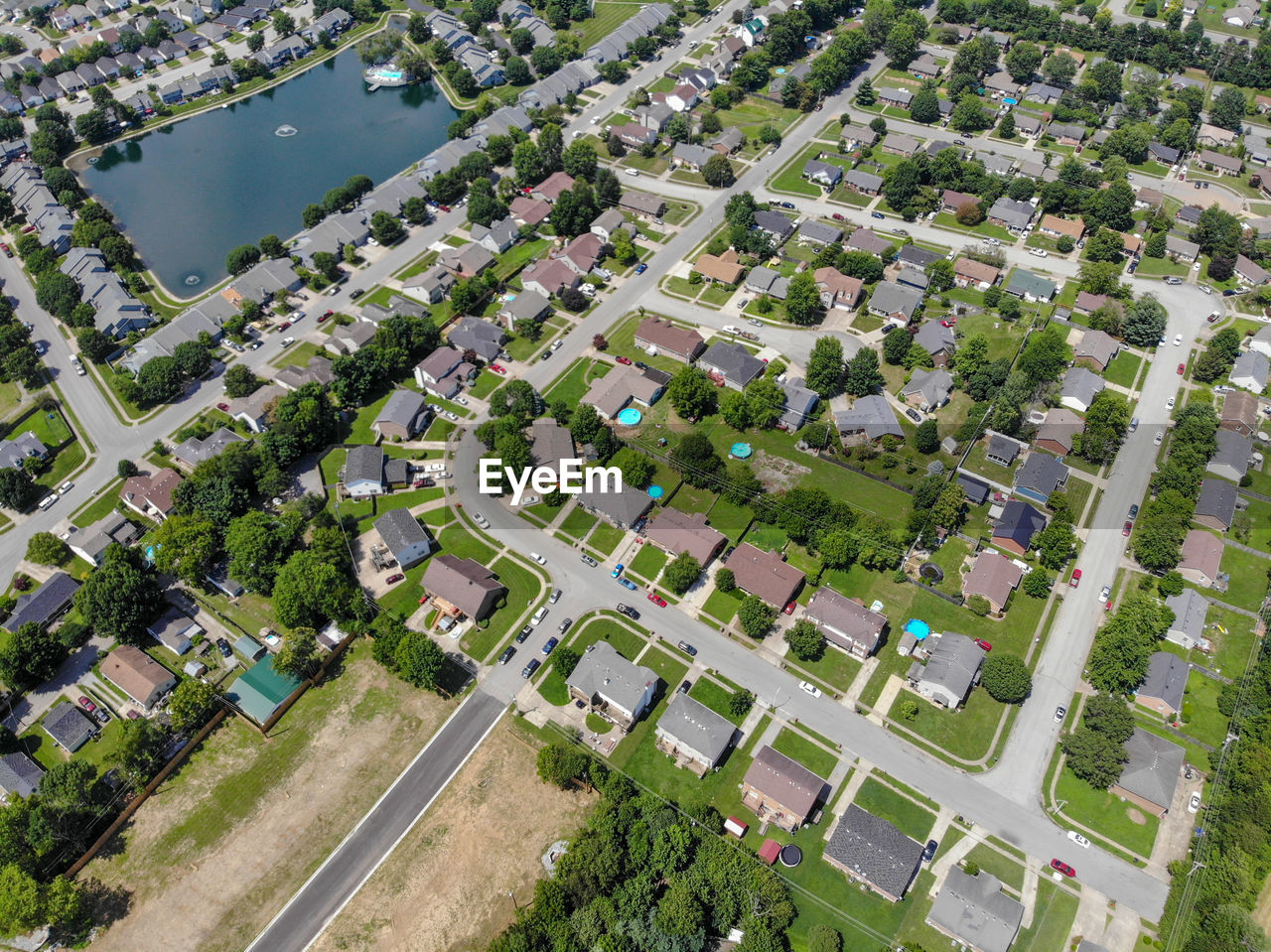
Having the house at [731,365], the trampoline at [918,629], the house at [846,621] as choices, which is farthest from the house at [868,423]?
the trampoline at [918,629]

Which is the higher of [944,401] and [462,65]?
[462,65]

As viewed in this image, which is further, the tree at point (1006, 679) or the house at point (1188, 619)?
the house at point (1188, 619)

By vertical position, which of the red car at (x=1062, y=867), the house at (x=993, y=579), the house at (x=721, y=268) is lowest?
the red car at (x=1062, y=867)

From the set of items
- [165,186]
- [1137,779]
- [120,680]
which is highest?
[165,186]

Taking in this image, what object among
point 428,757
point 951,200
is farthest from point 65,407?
point 951,200

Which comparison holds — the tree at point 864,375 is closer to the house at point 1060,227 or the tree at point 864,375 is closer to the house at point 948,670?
the house at point 948,670

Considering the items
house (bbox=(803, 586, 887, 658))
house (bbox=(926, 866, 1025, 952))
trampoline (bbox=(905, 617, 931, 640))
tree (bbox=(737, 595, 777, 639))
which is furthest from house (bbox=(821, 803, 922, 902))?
trampoline (bbox=(905, 617, 931, 640))

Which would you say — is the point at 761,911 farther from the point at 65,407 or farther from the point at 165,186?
the point at 165,186

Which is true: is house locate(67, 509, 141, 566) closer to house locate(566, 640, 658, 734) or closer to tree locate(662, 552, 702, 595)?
house locate(566, 640, 658, 734)
